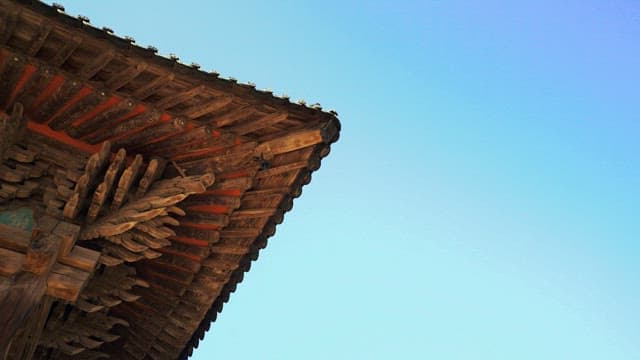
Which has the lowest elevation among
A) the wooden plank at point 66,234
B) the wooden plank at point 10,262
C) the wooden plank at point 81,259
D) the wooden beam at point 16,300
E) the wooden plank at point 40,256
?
the wooden beam at point 16,300

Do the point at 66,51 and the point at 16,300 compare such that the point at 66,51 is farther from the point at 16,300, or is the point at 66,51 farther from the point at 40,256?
the point at 16,300

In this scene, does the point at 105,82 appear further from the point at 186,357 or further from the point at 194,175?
the point at 186,357

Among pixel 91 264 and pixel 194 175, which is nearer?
pixel 91 264

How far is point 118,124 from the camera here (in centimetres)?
547

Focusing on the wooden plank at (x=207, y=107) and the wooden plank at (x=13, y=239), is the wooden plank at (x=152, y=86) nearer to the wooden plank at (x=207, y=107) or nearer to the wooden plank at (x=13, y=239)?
the wooden plank at (x=207, y=107)

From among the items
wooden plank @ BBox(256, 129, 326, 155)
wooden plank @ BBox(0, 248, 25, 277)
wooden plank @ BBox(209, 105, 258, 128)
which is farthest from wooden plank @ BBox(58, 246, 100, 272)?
wooden plank @ BBox(256, 129, 326, 155)

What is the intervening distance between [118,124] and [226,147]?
0.96 m

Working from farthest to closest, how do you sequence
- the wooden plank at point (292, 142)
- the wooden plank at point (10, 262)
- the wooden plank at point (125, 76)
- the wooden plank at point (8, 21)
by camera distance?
the wooden plank at point (292, 142), the wooden plank at point (125, 76), the wooden plank at point (8, 21), the wooden plank at point (10, 262)

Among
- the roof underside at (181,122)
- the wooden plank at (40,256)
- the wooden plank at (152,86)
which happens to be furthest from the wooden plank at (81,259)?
the wooden plank at (152,86)

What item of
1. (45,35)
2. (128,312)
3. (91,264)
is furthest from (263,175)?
(128,312)

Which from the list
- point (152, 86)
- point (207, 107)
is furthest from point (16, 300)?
point (207, 107)

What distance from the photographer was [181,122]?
536 cm

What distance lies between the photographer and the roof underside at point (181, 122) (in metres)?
4.78

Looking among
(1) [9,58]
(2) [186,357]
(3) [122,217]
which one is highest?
(1) [9,58]
